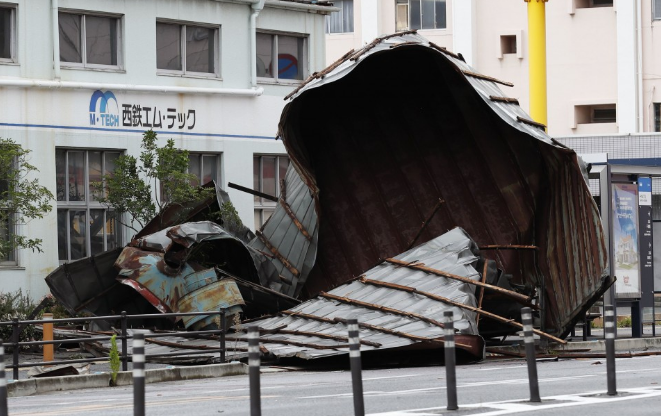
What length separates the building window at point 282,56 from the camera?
3369cm

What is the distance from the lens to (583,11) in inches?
2208

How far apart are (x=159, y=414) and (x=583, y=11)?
45.8 m

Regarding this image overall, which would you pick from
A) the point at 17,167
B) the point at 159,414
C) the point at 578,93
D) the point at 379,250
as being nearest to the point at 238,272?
the point at 379,250

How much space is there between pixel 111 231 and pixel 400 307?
35.7ft

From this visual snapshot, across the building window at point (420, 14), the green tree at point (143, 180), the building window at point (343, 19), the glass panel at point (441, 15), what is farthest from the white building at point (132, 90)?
the building window at point (343, 19)

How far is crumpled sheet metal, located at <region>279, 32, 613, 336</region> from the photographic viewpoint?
24.7 meters

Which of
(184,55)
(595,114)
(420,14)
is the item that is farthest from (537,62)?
(184,55)

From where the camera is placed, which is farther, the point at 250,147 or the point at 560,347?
the point at 250,147

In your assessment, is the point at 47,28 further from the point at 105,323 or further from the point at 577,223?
the point at 577,223

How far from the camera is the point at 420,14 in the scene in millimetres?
60656

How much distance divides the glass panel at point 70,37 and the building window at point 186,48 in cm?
210

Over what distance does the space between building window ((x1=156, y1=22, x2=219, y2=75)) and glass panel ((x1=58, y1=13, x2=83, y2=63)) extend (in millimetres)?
2101

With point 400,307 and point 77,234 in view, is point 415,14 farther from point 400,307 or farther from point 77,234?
→ point 400,307

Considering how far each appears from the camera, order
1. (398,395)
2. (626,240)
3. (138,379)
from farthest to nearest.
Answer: (626,240) < (398,395) < (138,379)
